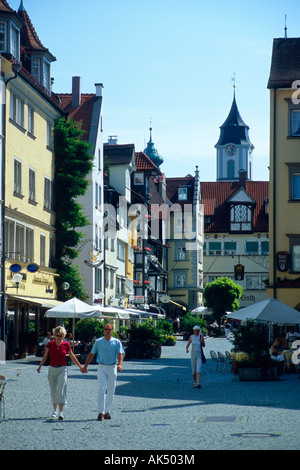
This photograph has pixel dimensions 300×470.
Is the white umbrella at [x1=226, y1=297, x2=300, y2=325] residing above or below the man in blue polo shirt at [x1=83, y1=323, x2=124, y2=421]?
above

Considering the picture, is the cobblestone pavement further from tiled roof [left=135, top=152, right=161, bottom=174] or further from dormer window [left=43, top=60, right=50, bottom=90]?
tiled roof [left=135, top=152, right=161, bottom=174]

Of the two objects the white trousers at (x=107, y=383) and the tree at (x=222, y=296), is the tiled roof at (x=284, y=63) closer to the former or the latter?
the white trousers at (x=107, y=383)

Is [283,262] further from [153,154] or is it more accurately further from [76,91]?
[153,154]

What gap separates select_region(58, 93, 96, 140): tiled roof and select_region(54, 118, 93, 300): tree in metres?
9.89

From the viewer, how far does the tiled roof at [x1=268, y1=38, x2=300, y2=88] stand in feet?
148

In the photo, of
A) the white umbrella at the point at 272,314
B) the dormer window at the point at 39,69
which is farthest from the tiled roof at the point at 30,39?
the white umbrella at the point at 272,314

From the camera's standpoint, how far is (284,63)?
47.0m

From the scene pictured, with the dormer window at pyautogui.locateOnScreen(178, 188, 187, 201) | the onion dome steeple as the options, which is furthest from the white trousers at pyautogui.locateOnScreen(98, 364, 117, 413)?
the onion dome steeple

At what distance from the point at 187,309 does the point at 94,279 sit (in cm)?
4176

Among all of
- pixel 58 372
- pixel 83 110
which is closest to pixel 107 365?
pixel 58 372

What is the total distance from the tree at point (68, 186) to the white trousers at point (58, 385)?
30.1 meters

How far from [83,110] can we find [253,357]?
33.9 metres

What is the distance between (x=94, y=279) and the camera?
56938 mm

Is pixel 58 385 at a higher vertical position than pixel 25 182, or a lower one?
lower
